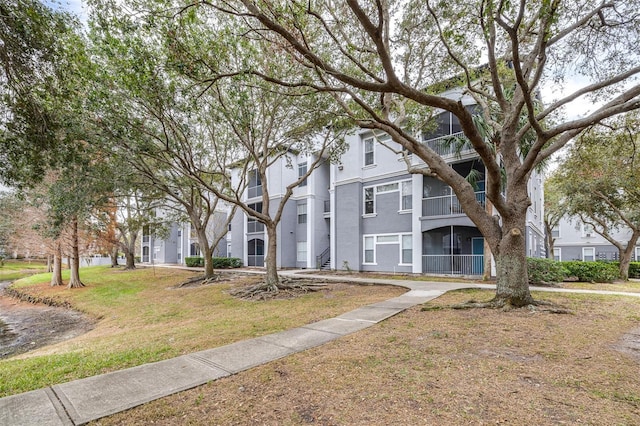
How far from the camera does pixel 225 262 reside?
88.3 feet

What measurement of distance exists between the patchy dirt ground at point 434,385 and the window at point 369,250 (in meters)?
13.1

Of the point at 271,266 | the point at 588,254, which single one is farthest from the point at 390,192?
the point at 588,254

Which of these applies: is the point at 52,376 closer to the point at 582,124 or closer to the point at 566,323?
the point at 566,323

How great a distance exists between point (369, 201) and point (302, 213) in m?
6.75

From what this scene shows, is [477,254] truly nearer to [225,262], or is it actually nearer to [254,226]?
[254,226]

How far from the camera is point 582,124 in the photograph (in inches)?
269

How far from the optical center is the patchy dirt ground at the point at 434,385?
3062 millimetres

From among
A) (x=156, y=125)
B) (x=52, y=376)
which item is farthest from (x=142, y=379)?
(x=156, y=125)

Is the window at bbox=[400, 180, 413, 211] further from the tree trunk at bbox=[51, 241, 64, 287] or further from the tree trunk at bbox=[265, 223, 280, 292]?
the tree trunk at bbox=[51, 241, 64, 287]

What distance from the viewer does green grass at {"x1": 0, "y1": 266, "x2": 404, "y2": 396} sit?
4918mm

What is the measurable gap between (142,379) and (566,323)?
25.7 feet

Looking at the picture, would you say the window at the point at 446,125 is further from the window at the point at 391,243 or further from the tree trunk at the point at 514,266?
the tree trunk at the point at 514,266

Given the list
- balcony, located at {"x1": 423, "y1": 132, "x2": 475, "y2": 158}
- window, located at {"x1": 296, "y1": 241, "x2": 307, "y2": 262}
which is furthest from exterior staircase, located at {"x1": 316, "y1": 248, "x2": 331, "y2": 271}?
balcony, located at {"x1": 423, "y1": 132, "x2": 475, "y2": 158}

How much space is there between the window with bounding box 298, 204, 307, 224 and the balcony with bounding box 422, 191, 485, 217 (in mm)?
10047
